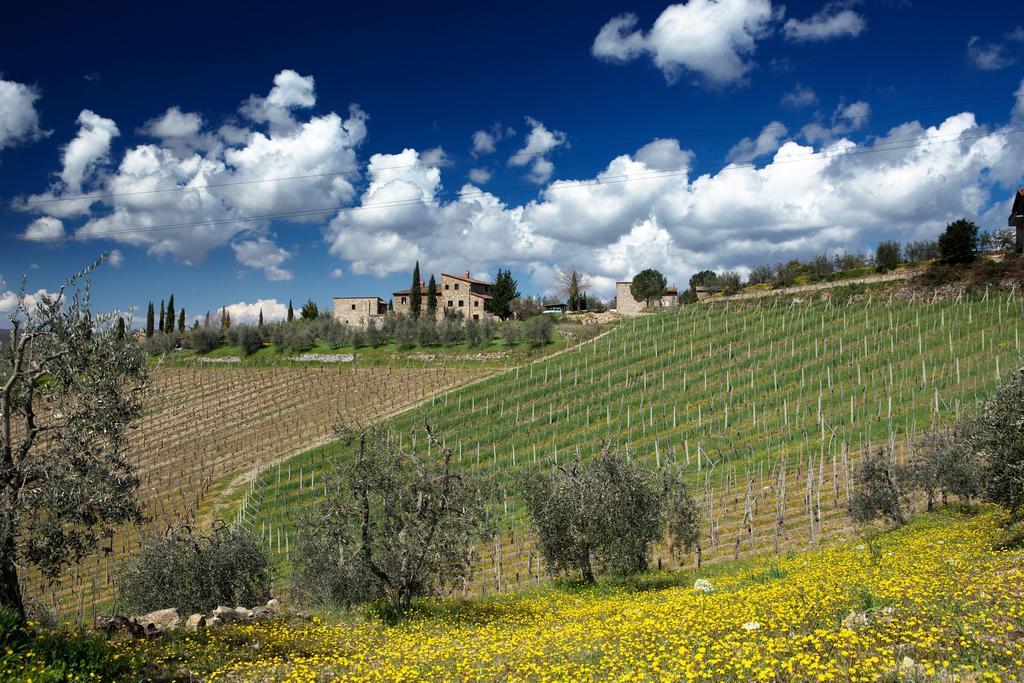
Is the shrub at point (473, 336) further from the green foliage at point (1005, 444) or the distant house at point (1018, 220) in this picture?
the green foliage at point (1005, 444)

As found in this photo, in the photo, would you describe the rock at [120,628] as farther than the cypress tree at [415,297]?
No

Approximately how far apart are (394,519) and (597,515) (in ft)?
25.8

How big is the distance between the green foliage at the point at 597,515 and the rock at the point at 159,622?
1188 centimetres

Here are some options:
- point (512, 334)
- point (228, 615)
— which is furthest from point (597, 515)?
point (512, 334)

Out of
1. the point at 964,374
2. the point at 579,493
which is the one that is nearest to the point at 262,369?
the point at 579,493

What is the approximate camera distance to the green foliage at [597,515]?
21438mm

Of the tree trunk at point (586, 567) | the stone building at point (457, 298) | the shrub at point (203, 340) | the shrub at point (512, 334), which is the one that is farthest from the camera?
the stone building at point (457, 298)

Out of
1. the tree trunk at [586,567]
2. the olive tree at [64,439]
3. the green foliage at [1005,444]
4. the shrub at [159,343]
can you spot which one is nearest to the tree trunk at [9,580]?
the olive tree at [64,439]

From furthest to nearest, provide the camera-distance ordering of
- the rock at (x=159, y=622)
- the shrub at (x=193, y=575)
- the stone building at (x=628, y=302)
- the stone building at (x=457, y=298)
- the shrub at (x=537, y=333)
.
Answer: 1. the stone building at (x=457, y=298)
2. the stone building at (x=628, y=302)
3. the shrub at (x=537, y=333)
4. the shrub at (x=193, y=575)
5. the rock at (x=159, y=622)

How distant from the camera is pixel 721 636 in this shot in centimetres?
957

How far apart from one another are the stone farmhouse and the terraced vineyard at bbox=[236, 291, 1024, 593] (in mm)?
49726

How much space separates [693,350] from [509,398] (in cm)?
2169

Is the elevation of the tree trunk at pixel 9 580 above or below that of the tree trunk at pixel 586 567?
above

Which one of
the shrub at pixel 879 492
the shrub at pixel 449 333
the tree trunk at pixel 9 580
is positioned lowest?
the shrub at pixel 879 492
